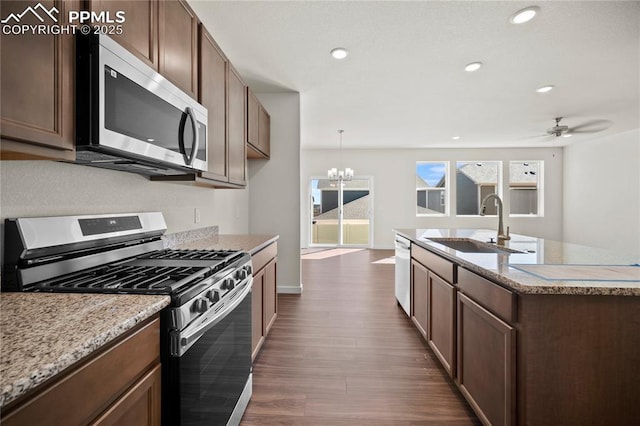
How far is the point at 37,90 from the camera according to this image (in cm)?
92

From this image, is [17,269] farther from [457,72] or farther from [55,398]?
[457,72]

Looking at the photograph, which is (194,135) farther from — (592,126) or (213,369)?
(592,126)

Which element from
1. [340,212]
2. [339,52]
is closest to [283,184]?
[339,52]

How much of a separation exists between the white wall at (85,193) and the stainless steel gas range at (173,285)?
0.26 ft

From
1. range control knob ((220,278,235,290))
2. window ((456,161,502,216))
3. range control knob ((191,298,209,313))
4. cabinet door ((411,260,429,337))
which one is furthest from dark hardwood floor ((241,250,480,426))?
window ((456,161,502,216))

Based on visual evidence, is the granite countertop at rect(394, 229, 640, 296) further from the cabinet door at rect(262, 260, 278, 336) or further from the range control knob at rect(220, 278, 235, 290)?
the cabinet door at rect(262, 260, 278, 336)

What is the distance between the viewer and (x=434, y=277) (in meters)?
2.28

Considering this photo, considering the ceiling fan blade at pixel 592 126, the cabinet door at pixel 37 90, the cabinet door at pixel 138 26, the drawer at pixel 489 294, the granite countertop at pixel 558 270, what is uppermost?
the ceiling fan blade at pixel 592 126

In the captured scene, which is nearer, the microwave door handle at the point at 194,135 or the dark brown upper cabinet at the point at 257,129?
the microwave door handle at the point at 194,135

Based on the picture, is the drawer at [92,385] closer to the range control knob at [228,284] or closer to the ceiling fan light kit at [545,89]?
the range control knob at [228,284]

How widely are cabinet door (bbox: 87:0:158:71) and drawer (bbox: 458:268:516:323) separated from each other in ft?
6.09

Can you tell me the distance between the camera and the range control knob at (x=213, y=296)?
123 centimetres

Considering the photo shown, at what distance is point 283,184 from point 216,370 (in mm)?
3006

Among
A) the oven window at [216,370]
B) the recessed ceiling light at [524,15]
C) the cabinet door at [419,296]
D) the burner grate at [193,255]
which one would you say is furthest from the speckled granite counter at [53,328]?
the recessed ceiling light at [524,15]
